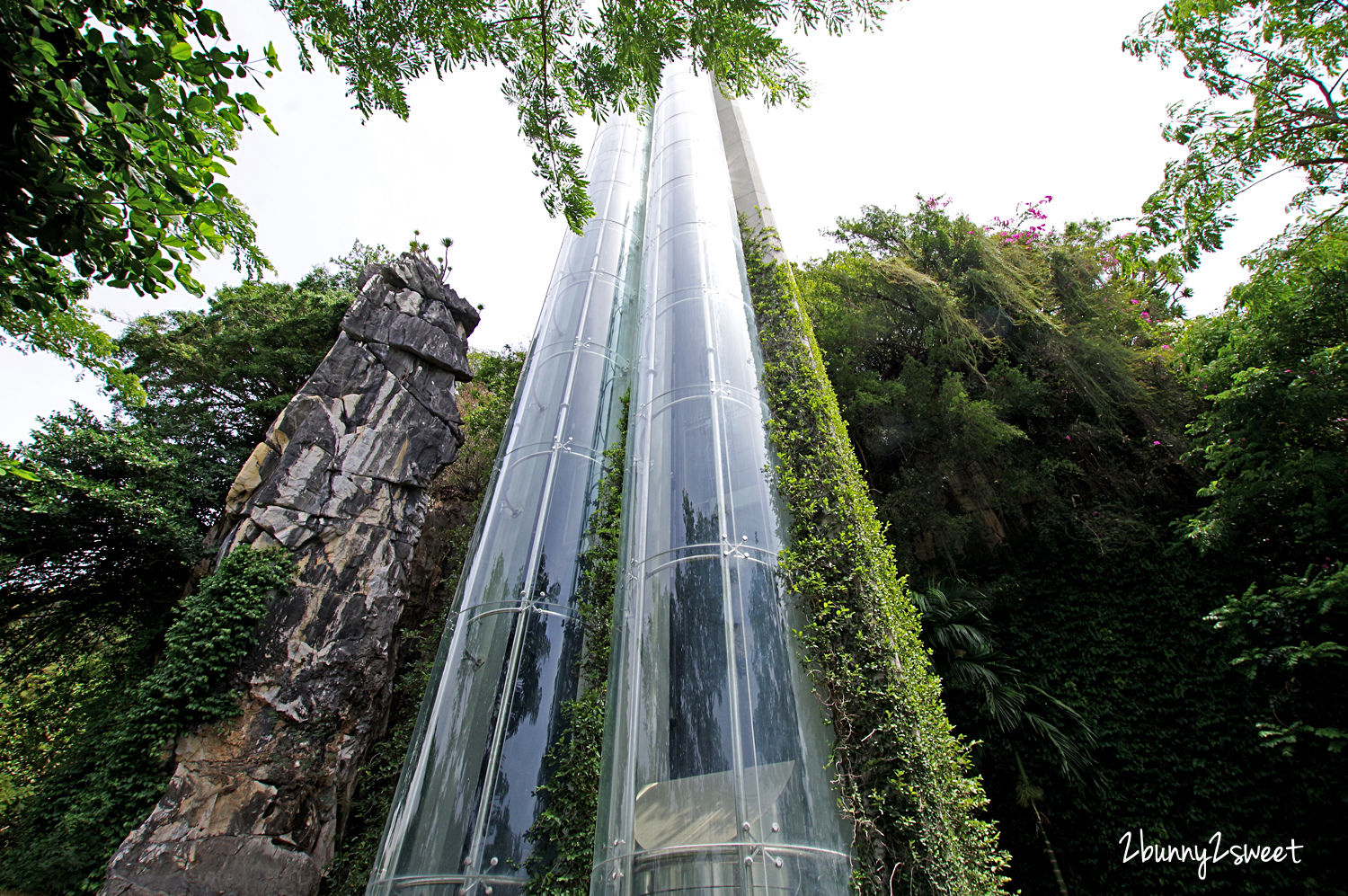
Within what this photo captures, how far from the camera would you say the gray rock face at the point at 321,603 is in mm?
6414

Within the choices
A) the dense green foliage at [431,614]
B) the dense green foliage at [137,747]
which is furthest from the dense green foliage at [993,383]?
the dense green foliage at [137,747]

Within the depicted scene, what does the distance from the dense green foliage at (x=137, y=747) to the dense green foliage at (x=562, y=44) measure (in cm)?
756

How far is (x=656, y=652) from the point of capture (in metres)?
3.71

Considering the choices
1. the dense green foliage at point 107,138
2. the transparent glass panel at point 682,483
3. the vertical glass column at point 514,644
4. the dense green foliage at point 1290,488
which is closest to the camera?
the dense green foliage at point 107,138

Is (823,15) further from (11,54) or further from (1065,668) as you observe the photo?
(1065,668)

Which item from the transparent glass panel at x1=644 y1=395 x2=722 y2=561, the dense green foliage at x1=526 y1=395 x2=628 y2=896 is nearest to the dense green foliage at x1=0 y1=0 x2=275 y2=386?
the transparent glass panel at x1=644 y1=395 x2=722 y2=561

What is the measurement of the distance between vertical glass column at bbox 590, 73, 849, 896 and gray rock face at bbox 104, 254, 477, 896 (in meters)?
5.85

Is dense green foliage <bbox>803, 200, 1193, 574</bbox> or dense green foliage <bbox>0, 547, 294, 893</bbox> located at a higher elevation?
dense green foliage <bbox>803, 200, 1193, 574</bbox>

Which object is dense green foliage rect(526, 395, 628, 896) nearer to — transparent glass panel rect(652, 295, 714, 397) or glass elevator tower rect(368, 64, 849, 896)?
glass elevator tower rect(368, 64, 849, 896)

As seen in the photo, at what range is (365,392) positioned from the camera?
10.5 m

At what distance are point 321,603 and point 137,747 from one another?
8.02 ft

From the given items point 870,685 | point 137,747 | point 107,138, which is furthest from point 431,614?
point 107,138

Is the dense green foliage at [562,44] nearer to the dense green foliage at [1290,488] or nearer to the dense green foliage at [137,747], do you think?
the dense green foliage at [1290,488]

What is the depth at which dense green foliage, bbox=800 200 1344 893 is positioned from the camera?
5895mm
